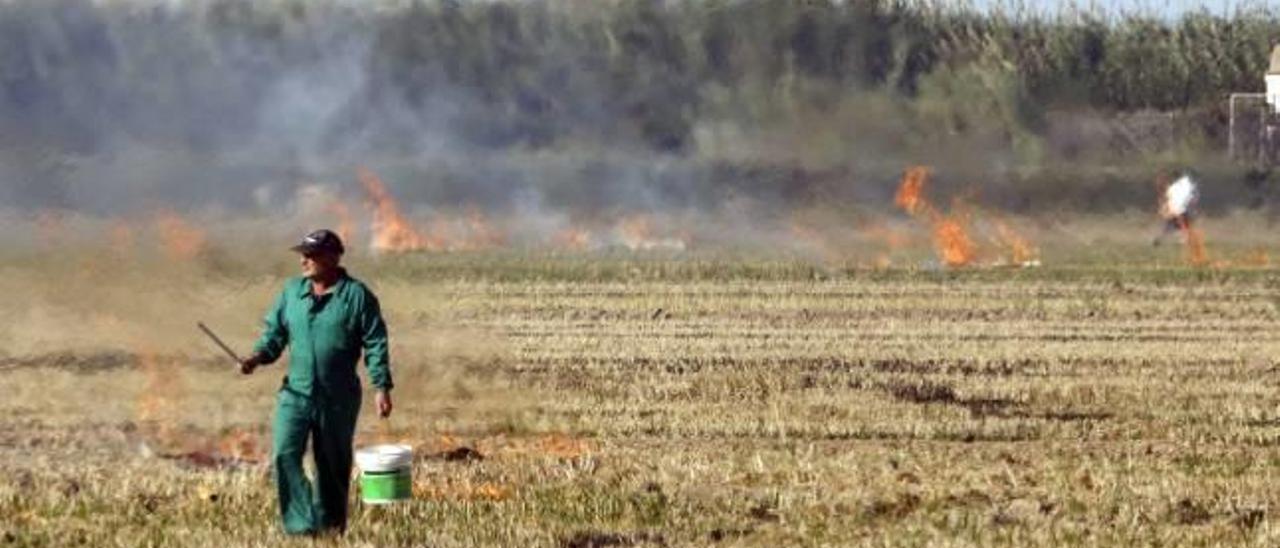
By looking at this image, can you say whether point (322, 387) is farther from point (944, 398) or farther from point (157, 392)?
point (944, 398)

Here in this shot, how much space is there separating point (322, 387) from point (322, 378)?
0.05 meters

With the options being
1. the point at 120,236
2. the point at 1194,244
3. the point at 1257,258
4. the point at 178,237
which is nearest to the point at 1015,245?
the point at 1194,244

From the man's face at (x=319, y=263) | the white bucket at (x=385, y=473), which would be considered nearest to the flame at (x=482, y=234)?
the white bucket at (x=385, y=473)

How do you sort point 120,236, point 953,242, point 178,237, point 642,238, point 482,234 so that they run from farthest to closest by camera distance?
point 642,238 < point 482,234 < point 953,242 < point 178,237 < point 120,236

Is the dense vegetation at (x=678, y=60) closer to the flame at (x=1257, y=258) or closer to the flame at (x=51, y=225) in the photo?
the flame at (x=1257, y=258)

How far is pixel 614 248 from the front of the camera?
5453 centimetres

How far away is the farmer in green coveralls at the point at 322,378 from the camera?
14.8 metres

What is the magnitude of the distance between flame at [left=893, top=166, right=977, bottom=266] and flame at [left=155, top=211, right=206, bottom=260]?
2091 cm

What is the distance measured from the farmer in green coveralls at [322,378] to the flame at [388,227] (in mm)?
27931

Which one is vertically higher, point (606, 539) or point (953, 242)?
point (953, 242)

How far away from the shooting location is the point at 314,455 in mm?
15031

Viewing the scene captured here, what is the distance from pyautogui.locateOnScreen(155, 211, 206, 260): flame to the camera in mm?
23547

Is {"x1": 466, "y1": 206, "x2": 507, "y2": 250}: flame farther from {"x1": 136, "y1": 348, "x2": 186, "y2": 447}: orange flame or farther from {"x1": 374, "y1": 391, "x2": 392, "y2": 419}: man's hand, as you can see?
{"x1": 374, "y1": 391, "x2": 392, "y2": 419}: man's hand

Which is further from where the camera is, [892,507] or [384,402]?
[892,507]
